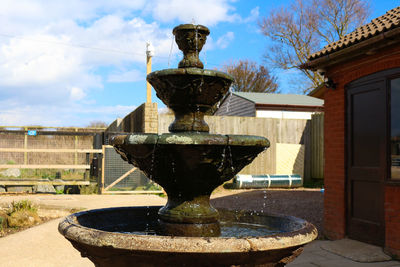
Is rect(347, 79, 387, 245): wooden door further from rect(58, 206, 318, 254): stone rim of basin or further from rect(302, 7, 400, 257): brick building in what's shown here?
rect(58, 206, 318, 254): stone rim of basin

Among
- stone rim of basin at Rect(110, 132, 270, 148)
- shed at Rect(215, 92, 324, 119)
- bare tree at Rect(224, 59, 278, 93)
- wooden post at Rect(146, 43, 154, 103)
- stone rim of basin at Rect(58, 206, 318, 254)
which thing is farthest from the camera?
bare tree at Rect(224, 59, 278, 93)

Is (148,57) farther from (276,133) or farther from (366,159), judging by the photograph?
(366,159)

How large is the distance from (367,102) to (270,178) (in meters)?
8.07

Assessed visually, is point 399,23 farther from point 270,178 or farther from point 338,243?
point 270,178

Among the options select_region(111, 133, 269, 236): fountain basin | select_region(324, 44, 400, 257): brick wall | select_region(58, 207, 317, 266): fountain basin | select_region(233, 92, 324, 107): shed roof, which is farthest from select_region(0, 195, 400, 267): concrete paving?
select_region(233, 92, 324, 107): shed roof

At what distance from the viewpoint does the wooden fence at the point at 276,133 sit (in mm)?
15469

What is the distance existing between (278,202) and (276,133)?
499cm

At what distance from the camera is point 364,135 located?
6.78 metres

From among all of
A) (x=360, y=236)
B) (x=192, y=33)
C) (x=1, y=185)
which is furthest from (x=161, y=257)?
(x=1, y=185)

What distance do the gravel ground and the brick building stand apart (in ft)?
4.96

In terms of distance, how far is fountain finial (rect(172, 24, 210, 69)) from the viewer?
3562mm

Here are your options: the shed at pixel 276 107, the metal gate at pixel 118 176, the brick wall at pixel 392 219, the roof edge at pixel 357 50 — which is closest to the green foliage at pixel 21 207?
the metal gate at pixel 118 176

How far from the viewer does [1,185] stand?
12.4m

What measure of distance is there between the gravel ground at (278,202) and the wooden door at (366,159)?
161cm
